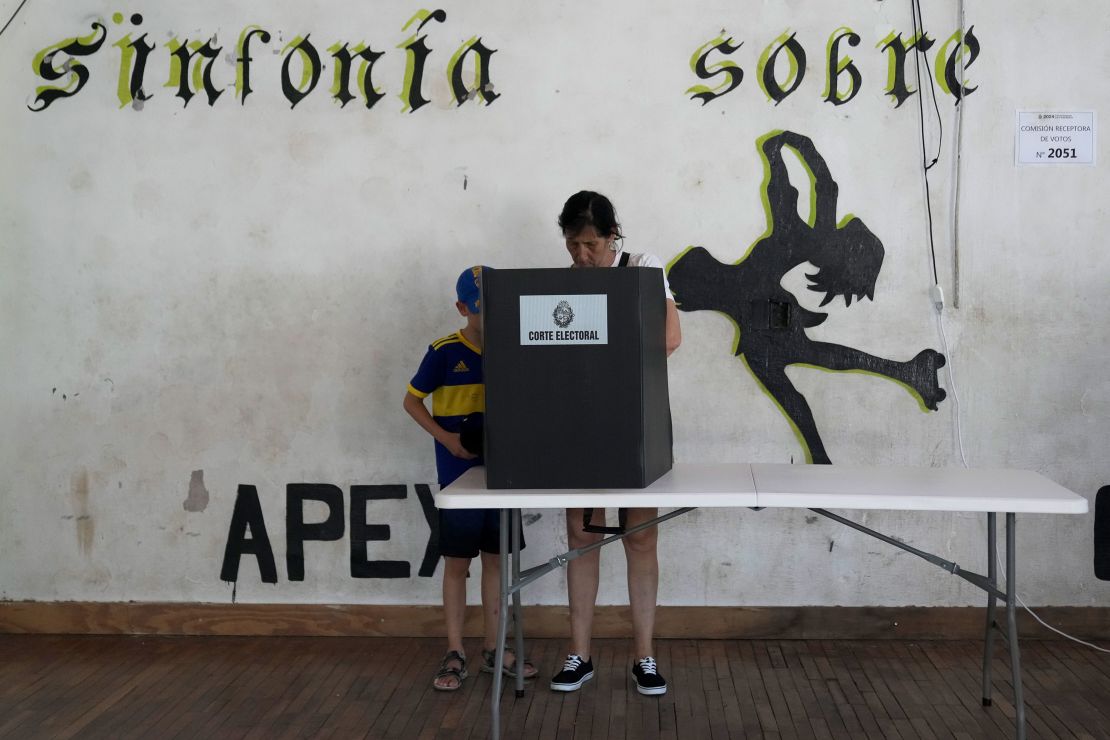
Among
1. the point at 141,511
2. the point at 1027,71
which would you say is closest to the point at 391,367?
the point at 141,511

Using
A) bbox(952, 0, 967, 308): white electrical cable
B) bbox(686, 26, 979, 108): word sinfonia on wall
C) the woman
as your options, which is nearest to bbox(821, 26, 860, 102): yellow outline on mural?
bbox(686, 26, 979, 108): word sinfonia on wall

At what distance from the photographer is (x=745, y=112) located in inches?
137

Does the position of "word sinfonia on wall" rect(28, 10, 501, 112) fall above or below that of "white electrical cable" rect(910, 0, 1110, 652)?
above

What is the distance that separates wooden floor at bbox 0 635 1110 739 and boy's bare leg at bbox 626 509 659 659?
0.17 meters

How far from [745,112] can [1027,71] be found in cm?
91

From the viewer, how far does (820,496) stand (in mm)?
2350

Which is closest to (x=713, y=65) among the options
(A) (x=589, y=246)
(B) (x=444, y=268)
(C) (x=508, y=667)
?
(A) (x=589, y=246)

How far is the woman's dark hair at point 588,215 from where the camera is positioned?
2838 mm

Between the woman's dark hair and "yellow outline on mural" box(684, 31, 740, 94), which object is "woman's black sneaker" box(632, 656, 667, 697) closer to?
the woman's dark hair

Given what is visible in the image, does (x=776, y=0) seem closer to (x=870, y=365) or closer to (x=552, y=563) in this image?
(x=870, y=365)

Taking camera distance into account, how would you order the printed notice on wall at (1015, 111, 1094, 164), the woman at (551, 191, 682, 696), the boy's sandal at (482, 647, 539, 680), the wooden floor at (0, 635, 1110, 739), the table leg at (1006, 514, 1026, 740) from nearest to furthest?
the table leg at (1006, 514, 1026, 740)
the wooden floor at (0, 635, 1110, 739)
the woman at (551, 191, 682, 696)
the boy's sandal at (482, 647, 539, 680)
the printed notice on wall at (1015, 111, 1094, 164)

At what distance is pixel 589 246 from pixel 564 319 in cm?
55

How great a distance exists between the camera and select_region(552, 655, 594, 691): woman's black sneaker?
303 centimetres

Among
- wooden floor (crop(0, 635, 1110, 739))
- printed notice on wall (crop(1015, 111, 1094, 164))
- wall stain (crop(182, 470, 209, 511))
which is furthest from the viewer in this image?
wall stain (crop(182, 470, 209, 511))
